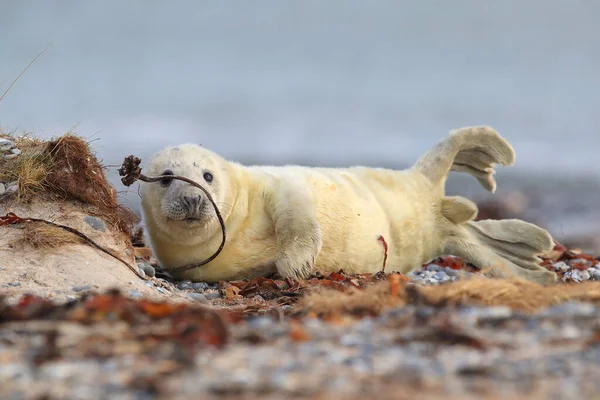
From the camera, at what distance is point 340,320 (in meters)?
3.55

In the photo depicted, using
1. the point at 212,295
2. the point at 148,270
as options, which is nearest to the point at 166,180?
the point at 148,270

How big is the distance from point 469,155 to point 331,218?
1.89 metres

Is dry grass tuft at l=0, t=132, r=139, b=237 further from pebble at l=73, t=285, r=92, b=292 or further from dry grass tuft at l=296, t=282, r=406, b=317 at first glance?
dry grass tuft at l=296, t=282, r=406, b=317

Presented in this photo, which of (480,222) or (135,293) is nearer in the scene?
(135,293)

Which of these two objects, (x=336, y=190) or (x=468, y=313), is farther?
(x=336, y=190)

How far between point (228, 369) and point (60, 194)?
403 centimetres

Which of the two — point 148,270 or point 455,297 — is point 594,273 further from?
point 455,297

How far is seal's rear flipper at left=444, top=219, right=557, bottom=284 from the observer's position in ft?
24.6

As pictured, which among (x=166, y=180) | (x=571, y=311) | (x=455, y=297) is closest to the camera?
(x=571, y=311)

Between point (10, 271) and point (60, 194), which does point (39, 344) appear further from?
point (60, 194)

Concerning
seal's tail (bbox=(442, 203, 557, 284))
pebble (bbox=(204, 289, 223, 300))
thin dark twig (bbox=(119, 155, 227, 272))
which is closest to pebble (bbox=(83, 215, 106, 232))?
thin dark twig (bbox=(119, 155, 227, 272))

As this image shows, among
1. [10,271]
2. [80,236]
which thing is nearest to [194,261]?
[80,236]

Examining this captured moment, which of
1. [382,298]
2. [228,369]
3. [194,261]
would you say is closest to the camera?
[228,369]

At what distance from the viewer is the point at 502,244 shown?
305 inches
